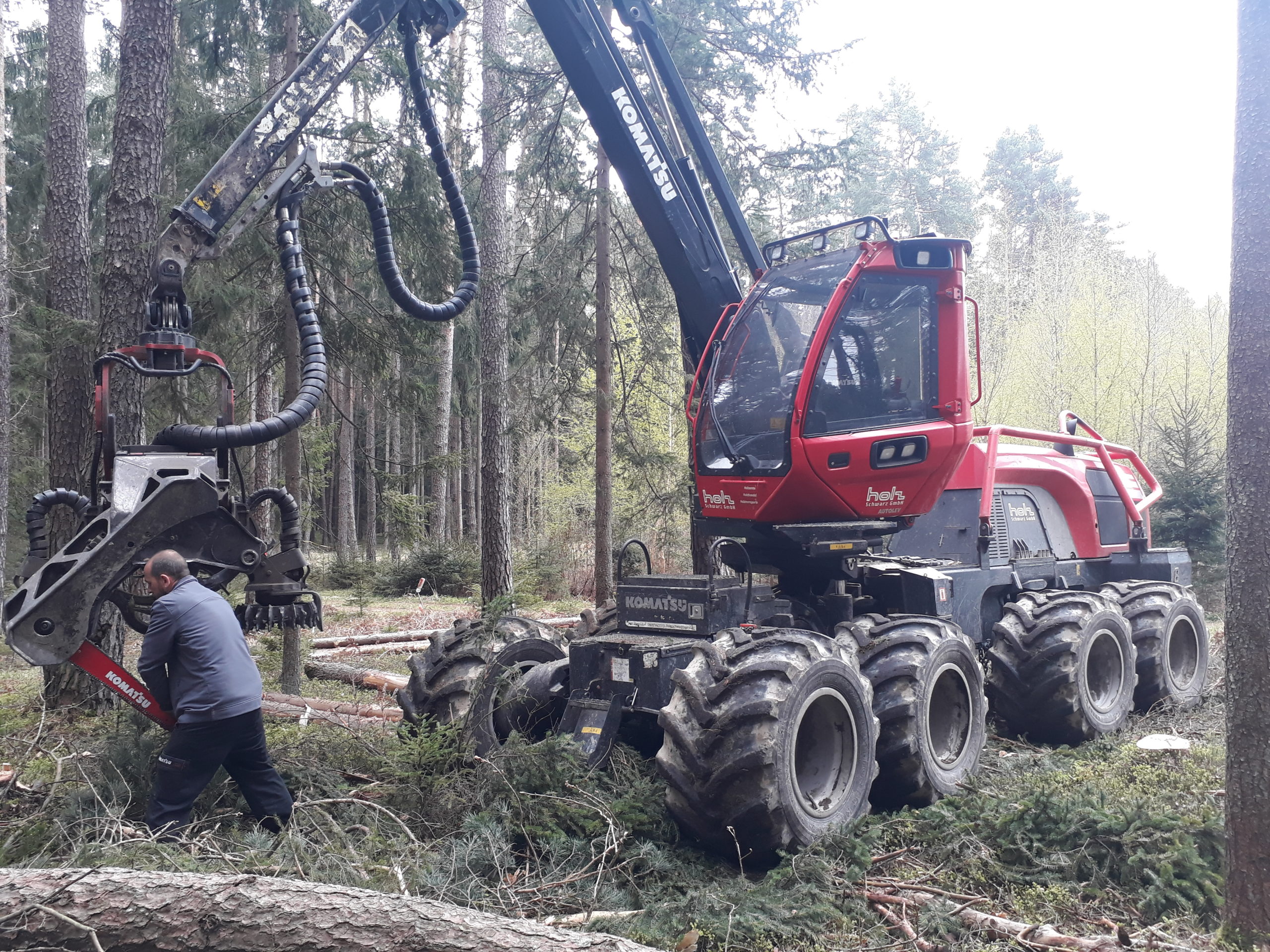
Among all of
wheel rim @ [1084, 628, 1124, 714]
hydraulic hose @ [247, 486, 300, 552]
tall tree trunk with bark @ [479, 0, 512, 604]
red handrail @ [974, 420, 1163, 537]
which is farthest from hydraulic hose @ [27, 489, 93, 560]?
tall tree trunk with bark @ [479, 0, 512, 604]

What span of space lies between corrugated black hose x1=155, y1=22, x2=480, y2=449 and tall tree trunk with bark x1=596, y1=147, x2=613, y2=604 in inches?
232

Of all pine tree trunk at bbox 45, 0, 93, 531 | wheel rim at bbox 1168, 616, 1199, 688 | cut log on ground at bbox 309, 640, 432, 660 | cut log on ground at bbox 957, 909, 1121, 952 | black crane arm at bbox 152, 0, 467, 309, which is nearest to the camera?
cut log on ground at bbox 957, 909, 1121, 952

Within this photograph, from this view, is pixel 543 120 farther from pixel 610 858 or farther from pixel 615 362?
pixel 610 858

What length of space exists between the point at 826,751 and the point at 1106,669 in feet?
12.2

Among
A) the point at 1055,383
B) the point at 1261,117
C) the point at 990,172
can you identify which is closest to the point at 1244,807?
the point at 1261,117

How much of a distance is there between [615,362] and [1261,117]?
14.4 m

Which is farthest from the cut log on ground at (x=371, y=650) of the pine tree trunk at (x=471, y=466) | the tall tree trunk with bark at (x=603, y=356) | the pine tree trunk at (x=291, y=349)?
the pine tree trunk at (x=471, y=466)

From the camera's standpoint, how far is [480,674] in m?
6.00

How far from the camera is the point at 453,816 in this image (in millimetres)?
5070

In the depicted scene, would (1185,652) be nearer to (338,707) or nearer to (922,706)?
(922,706)

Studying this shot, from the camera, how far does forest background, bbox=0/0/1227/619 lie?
10227mm

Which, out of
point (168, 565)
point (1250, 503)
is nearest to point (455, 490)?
point (168, 565)

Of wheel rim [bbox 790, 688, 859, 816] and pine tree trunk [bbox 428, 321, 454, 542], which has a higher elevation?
pine tree trunk [bbox 428, 321, 454, 542]

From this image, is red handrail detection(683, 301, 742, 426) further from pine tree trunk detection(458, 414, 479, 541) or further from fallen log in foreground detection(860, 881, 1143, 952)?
pine tree trunk detection(458, 414, 479, 541)
